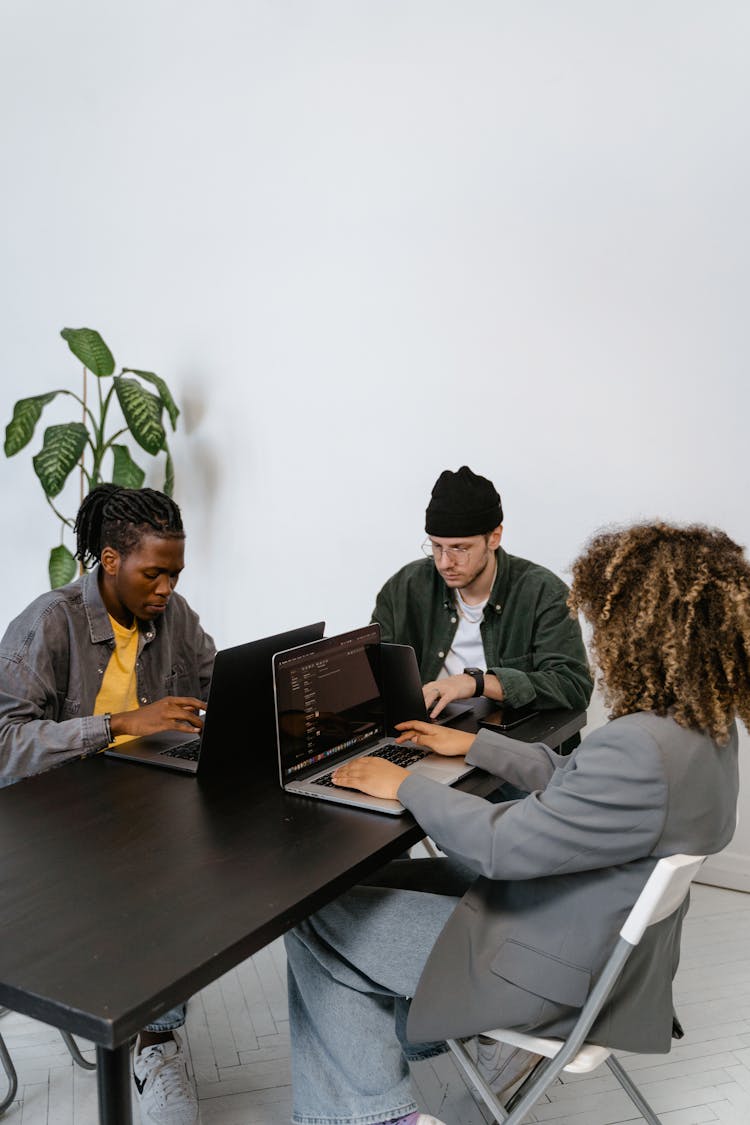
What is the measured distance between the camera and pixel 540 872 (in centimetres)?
156

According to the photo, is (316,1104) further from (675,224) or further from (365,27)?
(365,27)

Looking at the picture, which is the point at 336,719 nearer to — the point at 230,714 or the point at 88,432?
the point at 230,714

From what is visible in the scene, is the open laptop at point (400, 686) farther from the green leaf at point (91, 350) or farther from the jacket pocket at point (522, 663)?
the green leaf at point (91, 350)

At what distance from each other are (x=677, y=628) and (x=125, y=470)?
290cm

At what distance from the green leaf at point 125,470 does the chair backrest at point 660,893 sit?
9.70 ft

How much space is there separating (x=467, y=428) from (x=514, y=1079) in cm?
224

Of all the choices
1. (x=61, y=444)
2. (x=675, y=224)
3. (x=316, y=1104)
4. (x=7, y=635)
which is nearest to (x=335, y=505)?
(x=61, y=444)

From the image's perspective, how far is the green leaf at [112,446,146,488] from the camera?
4.01 meters

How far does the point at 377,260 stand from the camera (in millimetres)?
3758

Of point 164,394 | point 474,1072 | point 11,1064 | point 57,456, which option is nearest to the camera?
point 474,1072

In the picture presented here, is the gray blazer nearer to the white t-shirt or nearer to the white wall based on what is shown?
the white t-shirt

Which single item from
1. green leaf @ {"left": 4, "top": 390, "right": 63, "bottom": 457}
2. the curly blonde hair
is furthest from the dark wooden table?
green leaf @ {"left": 4, "top": 390, "right": 63, "bottom": 457}

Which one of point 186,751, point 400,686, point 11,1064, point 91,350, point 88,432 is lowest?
point 11,1064

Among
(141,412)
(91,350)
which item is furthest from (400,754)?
(91,350)
